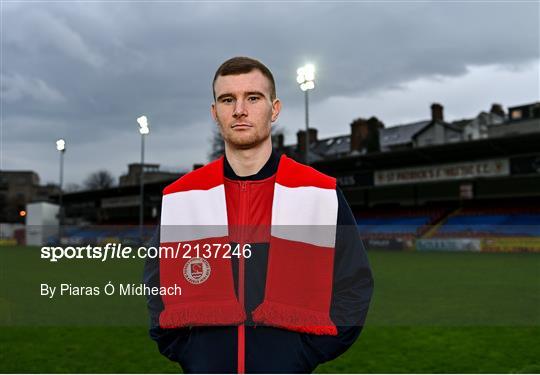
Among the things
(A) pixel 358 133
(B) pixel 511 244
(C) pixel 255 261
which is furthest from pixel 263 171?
(A) pixel 358 133

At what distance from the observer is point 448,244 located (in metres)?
27.1

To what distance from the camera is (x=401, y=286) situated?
489 inches

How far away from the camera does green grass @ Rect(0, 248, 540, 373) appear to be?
5.31 meters

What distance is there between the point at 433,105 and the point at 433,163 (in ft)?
62.8

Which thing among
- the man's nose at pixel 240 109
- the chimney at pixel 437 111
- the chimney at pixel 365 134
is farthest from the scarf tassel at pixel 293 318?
the chimney at pixel 437 111

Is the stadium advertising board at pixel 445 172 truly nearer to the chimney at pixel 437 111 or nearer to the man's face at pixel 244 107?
the chimney at pixel 437 111

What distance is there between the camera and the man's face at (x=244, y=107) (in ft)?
7.56

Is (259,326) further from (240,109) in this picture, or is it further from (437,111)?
(437,111)

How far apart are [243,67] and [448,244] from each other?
2692cm

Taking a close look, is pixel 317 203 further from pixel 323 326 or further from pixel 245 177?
pixel 323 326

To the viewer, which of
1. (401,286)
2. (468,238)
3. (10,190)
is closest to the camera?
(401,286)

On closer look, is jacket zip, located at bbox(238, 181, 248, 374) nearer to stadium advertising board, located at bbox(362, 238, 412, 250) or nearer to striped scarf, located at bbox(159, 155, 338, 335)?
striped scarf, located at bbox(159, 155, 338, 335)

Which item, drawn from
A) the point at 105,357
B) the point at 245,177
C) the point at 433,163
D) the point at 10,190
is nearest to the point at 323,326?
the point at 245,177

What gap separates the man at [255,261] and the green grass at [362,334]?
1.52 feet
